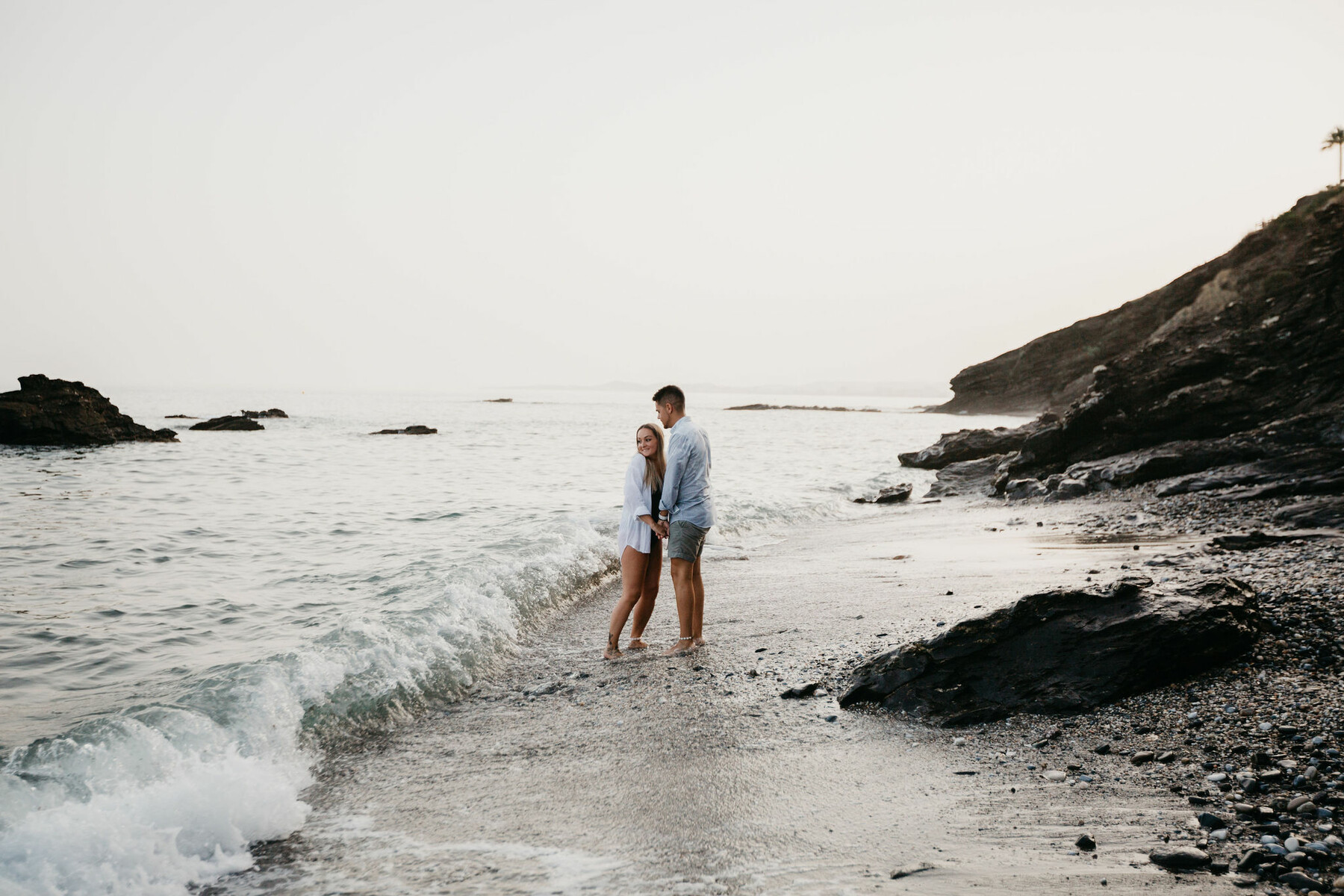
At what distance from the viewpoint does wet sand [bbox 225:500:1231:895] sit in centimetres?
312

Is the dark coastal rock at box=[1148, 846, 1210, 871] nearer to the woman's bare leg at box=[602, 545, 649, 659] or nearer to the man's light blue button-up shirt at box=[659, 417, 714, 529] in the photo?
the man's light blue button-up shirt at box=[659, 417, 714, 529]

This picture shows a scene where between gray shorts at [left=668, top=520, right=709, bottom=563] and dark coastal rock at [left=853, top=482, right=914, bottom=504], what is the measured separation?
40.9 feet

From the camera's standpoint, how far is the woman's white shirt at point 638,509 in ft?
22.2

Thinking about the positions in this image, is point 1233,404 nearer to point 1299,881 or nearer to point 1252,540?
point 1252,540

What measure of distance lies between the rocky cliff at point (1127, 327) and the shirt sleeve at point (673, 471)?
15967 millimetres

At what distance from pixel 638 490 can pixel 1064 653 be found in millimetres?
3604

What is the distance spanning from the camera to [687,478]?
677 centimetres

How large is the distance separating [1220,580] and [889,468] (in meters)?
22.2

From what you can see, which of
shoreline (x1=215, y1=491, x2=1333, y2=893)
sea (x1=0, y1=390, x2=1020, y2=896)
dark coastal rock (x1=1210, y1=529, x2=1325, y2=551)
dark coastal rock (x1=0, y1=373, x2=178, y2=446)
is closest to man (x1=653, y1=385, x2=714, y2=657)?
shoreline (x1=215, y1=491, x2=1333, y2=893)

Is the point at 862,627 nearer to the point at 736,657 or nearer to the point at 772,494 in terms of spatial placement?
the point at 736,657

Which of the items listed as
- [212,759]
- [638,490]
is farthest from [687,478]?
[212,759]

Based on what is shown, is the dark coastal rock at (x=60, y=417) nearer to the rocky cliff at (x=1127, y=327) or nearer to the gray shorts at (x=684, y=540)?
the gray shorts at (x=684, y=540)

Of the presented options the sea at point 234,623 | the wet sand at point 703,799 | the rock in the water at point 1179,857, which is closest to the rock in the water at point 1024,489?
the sea at point 234,623

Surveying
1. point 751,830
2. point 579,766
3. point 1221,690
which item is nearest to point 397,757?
point 579,766
